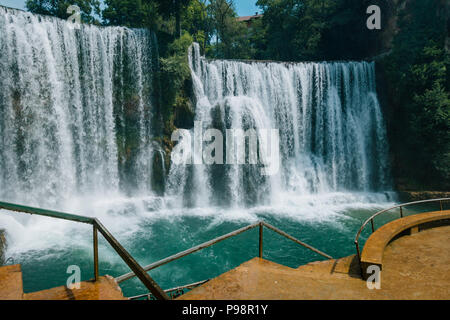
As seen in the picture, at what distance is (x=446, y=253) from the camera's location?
212 inches

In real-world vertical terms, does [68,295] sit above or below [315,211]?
above

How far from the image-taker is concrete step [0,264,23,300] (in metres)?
2.81

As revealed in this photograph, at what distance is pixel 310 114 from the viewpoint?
18766 mm

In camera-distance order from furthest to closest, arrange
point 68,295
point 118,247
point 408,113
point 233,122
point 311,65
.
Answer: point 311,65 → point 408,113 → point 233,122 → point 68,295 → point 118,247

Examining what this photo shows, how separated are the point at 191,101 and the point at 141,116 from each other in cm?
313

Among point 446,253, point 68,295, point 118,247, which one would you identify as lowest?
point 446,253

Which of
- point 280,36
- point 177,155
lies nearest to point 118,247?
point 177,155

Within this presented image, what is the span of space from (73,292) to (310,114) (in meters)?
18.2

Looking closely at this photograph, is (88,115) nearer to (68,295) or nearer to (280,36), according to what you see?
(68,295)

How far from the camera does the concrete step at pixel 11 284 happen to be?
281 centimetres

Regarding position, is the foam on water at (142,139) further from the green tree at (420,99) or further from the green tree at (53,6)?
the green tree at (53,6)

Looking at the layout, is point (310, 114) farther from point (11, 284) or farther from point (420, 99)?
point (11, 284)

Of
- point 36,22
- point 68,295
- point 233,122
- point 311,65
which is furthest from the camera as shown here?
point 311,65

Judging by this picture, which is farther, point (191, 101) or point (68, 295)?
point (191, 101)
